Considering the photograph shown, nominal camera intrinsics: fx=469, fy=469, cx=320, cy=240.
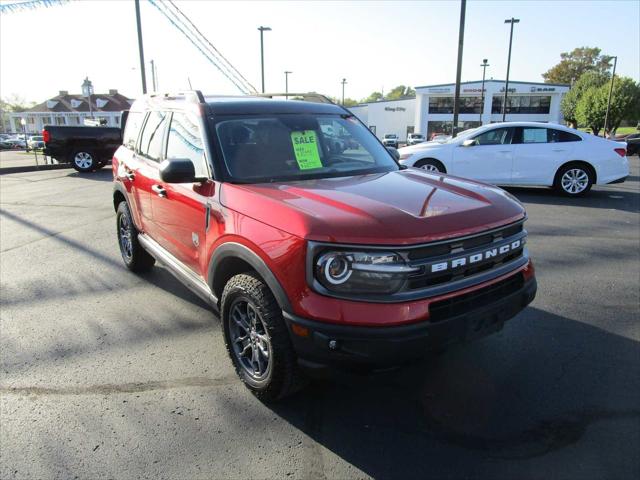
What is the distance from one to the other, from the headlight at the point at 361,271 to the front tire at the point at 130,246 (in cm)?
336

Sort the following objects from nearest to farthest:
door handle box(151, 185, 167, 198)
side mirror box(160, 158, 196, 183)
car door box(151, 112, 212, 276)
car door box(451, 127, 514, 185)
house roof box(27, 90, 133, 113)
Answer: side mirror box(160, 158, 196, 183) < car door box(151, 112, 212, 276) < door handle box(151, 185, 167, 198) < car door box(451, 127, 514, 185) < house roof box(27, 90, 133, 113)

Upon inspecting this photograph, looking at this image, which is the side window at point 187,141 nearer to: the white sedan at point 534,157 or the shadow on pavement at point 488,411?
the shadow on pavement at point 488,411

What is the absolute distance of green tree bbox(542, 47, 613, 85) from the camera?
98.8 metres

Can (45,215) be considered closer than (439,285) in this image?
No

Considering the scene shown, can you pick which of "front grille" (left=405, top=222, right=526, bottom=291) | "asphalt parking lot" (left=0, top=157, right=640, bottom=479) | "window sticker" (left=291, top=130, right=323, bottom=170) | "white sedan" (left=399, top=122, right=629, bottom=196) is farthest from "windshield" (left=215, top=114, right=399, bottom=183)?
"white sedan" (left=399, top=122, right=629, bottom=196)

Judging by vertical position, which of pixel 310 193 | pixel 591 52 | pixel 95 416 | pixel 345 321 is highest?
pixel 591 52

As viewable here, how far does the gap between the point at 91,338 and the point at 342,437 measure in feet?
7.92

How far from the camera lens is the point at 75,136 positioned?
16.0 metres

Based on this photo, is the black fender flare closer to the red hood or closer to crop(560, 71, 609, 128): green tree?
the red hood

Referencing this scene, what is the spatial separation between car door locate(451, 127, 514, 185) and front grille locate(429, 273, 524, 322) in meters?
7.96

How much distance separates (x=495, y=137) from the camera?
34.1 ft

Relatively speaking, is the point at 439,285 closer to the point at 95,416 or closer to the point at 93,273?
the point at 95,416

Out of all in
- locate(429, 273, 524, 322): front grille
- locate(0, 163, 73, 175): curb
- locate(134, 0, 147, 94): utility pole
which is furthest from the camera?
locate(134, 0, 147, 94): utility pole

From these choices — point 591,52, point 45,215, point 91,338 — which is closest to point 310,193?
point 91,338
